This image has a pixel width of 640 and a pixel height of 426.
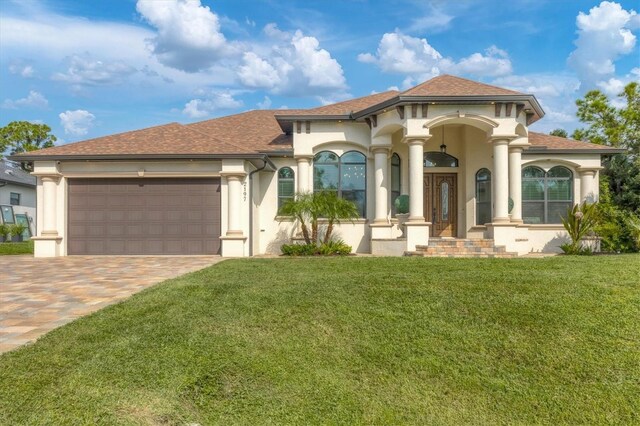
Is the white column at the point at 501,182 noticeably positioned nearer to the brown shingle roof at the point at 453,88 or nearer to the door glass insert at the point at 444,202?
the brown shingle roof at the point at 453,88

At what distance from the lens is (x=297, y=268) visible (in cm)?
916

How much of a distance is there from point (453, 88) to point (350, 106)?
3.77 meters

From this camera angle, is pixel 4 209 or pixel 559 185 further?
Result: pixel 4 209

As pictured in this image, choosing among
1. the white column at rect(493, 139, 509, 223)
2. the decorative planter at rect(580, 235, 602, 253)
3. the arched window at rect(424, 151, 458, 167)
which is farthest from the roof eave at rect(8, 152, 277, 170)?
the decorative planter at rect(580, 235, 602, 253)

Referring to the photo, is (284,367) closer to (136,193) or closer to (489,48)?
(136,193)

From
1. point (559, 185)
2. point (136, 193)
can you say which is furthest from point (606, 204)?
point (136, 193)

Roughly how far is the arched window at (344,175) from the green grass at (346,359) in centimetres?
874

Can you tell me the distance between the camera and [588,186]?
1550cm

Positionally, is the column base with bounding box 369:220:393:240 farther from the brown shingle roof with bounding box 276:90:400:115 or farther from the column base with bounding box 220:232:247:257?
the column base with bounding box 220:232:247:257

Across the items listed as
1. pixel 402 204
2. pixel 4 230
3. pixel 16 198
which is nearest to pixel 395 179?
pixel 402 204

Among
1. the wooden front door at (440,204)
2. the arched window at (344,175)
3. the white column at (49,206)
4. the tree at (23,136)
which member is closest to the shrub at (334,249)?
the arched window at (344,175)

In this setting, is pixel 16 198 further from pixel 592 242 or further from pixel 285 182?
pixel 592 242

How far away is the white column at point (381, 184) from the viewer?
46.8ft

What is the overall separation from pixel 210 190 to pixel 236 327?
9.33 meters
